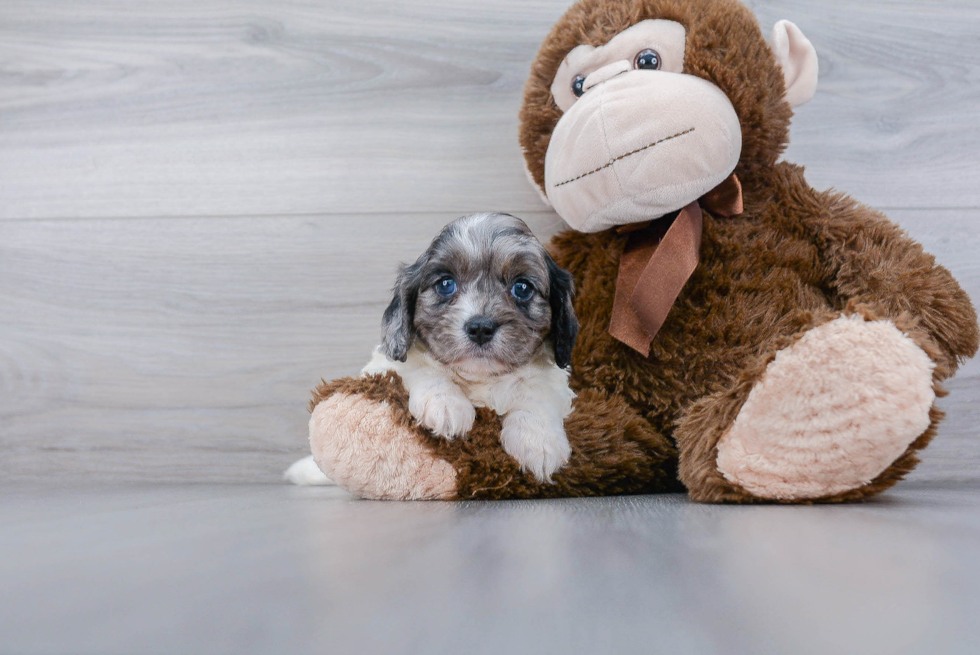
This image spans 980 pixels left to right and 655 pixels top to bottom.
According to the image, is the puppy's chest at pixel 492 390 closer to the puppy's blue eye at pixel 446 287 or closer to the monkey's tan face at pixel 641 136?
the puppy's blue eye at pixel 446 287

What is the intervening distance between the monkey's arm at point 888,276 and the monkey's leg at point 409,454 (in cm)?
49

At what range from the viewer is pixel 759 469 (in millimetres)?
1032

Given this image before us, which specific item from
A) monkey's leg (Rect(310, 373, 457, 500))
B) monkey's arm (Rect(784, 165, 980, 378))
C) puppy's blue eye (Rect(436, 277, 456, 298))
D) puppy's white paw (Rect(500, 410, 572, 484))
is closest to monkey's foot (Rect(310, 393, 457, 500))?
monkey's leg (Rect(310, 373, 457, 500))

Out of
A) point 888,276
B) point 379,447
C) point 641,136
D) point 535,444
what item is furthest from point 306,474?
point 888,276

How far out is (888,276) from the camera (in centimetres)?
117

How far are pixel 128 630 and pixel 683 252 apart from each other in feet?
3.30

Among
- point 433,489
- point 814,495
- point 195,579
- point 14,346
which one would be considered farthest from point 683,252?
point 14,346

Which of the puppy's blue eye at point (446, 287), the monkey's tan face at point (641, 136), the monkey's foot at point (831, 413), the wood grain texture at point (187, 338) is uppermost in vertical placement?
the monkey's tan face at point (641, 136)

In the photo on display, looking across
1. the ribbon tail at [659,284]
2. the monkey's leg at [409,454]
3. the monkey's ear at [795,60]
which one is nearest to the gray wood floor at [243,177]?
the monkey's ear at [795,60]

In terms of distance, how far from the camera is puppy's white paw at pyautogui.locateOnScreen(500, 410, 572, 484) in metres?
1.12

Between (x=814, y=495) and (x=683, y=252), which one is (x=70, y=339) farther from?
(x=814, y=495)

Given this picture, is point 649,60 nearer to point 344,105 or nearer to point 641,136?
point 641,136

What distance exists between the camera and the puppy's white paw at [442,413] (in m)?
1.10

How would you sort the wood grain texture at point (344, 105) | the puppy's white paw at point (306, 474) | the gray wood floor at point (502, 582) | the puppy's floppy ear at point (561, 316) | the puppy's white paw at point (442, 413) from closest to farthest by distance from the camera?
the gray wood floor at point (502, 582)
the puppy's white paw at point (442, 413)
the puppy's floppy ear at point (561, 316)
the puppy's white paw at point (306, 474)
the wood grain texture at point (344, 105)
